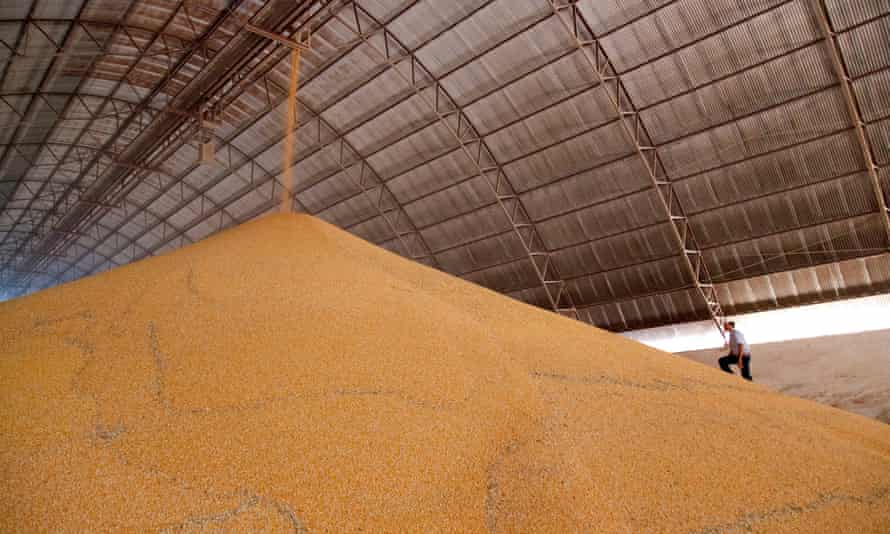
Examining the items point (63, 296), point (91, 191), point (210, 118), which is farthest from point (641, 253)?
point (91, 191)

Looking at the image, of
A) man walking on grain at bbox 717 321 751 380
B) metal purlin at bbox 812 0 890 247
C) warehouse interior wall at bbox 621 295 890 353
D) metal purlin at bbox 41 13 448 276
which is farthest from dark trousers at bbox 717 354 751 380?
metal purlin at bbox 41 13 448 276

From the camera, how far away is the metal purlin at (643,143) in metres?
14.6

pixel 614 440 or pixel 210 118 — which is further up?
pixel 210 118

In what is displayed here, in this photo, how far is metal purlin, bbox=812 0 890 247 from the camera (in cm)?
1281

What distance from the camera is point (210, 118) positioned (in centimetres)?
1841

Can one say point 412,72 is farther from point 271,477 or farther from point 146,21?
point 271,477

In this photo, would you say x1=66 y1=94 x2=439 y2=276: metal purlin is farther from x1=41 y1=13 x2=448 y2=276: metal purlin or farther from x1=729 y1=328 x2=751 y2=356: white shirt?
x1=729 y1=328 x2=751 y2=356: white shirt

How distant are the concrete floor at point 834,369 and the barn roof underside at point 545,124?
1.87 m

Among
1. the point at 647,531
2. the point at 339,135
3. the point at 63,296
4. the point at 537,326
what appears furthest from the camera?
the point at 339,135

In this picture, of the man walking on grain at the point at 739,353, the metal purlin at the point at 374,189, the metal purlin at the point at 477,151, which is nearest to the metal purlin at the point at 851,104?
the man walking on grain at the point at 739,353

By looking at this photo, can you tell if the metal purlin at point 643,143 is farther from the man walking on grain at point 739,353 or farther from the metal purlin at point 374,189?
the metal purlin at point 374,189

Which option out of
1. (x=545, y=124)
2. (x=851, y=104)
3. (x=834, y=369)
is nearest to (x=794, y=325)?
(x=834, y=369)

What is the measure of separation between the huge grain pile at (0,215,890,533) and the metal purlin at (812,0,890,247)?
1051cm

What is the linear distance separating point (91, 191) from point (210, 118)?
10.5 metres
